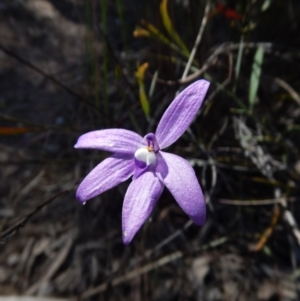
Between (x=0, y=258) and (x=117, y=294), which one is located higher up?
(x=117, y=294)

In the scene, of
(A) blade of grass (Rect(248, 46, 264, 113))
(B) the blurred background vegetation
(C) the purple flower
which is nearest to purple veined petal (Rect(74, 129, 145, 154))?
(C) the purple flower

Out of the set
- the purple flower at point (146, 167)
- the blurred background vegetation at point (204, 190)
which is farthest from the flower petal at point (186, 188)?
the blurred background vegetation at point (204, 190)

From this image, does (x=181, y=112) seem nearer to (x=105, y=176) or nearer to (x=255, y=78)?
(x=105, y=176)

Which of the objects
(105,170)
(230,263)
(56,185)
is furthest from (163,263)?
(105,170)

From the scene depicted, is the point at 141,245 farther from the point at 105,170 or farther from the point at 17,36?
the point at 17,36

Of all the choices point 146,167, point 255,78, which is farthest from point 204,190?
point 146,167

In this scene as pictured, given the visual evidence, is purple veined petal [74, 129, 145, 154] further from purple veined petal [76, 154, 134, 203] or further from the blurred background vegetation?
the blurred background vegetation

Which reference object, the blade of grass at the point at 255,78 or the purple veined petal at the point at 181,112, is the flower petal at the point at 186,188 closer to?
the purple veined petal at the point at 181,112
